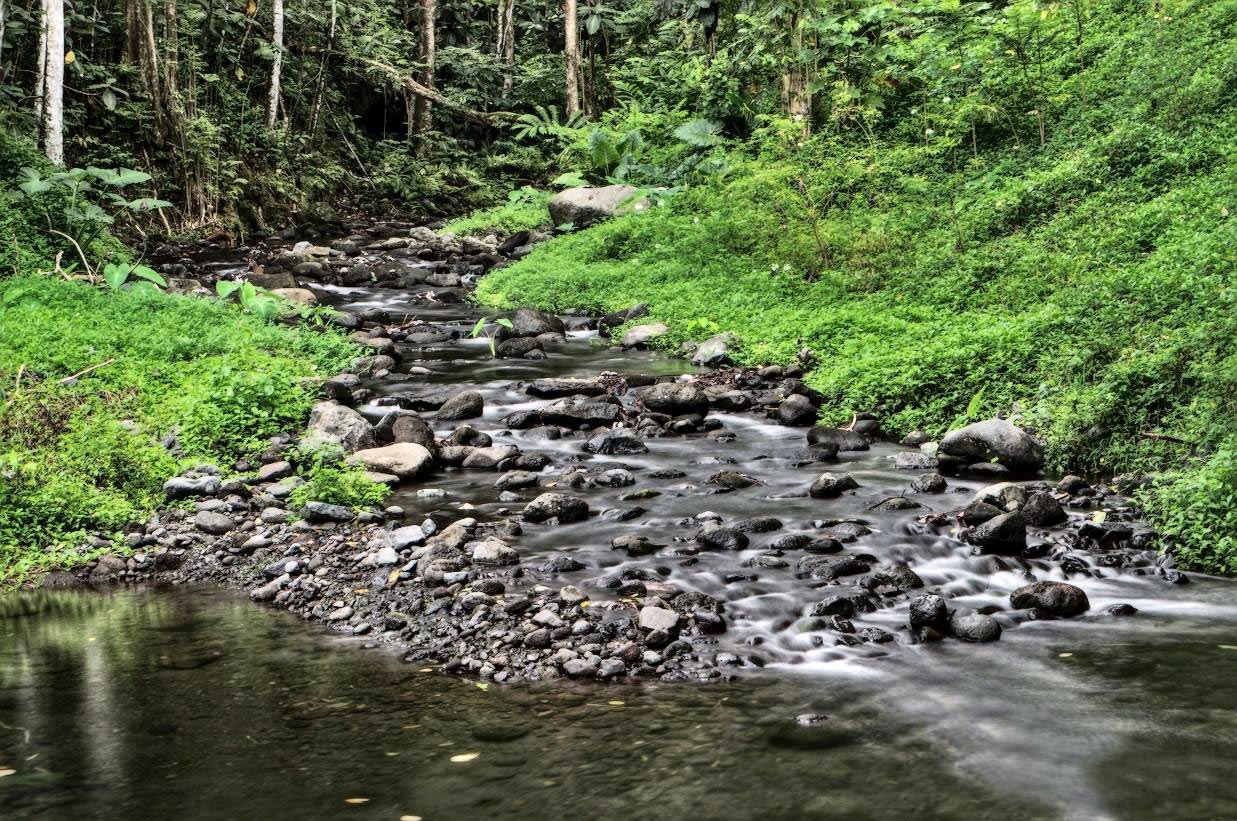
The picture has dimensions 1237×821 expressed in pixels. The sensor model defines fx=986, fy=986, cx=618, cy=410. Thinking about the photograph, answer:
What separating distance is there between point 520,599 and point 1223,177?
9.53 meters

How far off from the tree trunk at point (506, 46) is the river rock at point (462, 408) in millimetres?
23781

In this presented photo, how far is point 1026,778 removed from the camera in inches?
162

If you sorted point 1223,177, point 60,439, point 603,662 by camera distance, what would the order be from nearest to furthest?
point 603,662
point 60,439
point 1223,177

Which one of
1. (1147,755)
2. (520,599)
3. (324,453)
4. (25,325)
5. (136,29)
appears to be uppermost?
(136,29)

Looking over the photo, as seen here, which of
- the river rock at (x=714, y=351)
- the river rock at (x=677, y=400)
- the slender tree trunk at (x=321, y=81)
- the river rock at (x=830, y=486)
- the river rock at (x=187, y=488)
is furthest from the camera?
the slender tree trunk at (x=321, y=81)

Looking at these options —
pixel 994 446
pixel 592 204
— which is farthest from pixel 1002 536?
pixel 592 204

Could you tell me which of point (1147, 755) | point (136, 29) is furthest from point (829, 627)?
point (136, 29)

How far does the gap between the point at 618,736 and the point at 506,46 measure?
3146cm

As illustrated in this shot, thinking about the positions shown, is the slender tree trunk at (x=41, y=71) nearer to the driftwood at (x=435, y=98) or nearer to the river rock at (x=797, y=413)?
the driftwood at (x=435, y=98)

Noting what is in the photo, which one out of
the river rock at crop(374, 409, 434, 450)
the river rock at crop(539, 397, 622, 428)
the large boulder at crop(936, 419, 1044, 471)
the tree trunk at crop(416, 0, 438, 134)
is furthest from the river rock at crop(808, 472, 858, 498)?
the tree trunk at crop(416, 0, 438, 134)

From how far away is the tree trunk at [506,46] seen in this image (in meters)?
31.9

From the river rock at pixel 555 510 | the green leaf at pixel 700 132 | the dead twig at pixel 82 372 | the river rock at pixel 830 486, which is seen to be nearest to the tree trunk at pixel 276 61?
the green leaf at pixel 700 132

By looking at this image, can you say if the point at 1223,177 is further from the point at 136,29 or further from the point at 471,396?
the point at 136,29

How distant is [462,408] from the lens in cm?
1054
